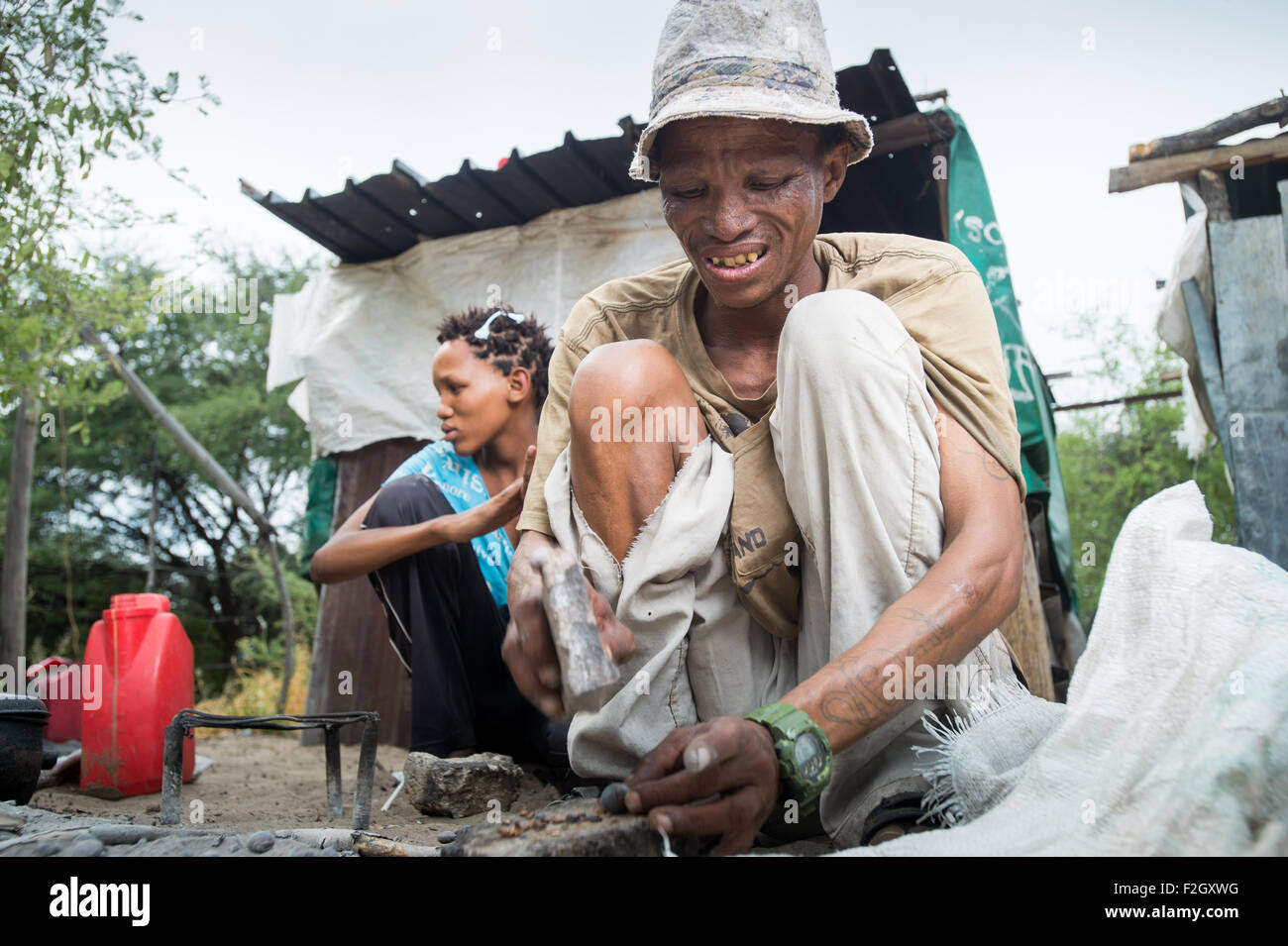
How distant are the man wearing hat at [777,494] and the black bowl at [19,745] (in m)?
1.13

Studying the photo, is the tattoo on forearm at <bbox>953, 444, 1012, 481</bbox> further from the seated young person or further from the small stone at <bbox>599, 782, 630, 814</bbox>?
the seated young person

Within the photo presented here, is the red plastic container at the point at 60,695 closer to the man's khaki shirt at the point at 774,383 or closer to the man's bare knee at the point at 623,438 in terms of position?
the man's khaki shirt at the point at 774,383

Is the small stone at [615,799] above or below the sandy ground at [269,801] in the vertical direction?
above

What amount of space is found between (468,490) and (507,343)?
1.97 feet

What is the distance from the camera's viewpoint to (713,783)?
1113 mm

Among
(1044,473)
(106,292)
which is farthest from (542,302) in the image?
(1044,473)

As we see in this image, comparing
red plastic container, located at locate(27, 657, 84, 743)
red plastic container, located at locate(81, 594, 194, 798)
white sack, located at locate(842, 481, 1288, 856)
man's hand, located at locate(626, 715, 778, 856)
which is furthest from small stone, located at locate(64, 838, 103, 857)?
red plastic container, located at locate(27, 657, 84, 743)

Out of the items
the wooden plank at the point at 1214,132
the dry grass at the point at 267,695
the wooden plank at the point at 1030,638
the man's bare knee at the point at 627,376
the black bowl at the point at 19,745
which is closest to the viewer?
the man's bare knee at the point at 627,376

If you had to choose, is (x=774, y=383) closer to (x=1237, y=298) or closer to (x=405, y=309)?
(x=1237, y=298)

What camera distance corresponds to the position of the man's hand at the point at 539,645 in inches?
52.6

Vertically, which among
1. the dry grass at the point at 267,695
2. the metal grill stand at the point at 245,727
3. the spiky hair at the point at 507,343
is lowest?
the dry grass at the point at 267,695

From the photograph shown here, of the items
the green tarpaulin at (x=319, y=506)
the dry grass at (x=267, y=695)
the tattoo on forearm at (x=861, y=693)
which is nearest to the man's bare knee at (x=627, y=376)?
the tattoo on forearm at (x=861, y=693)
